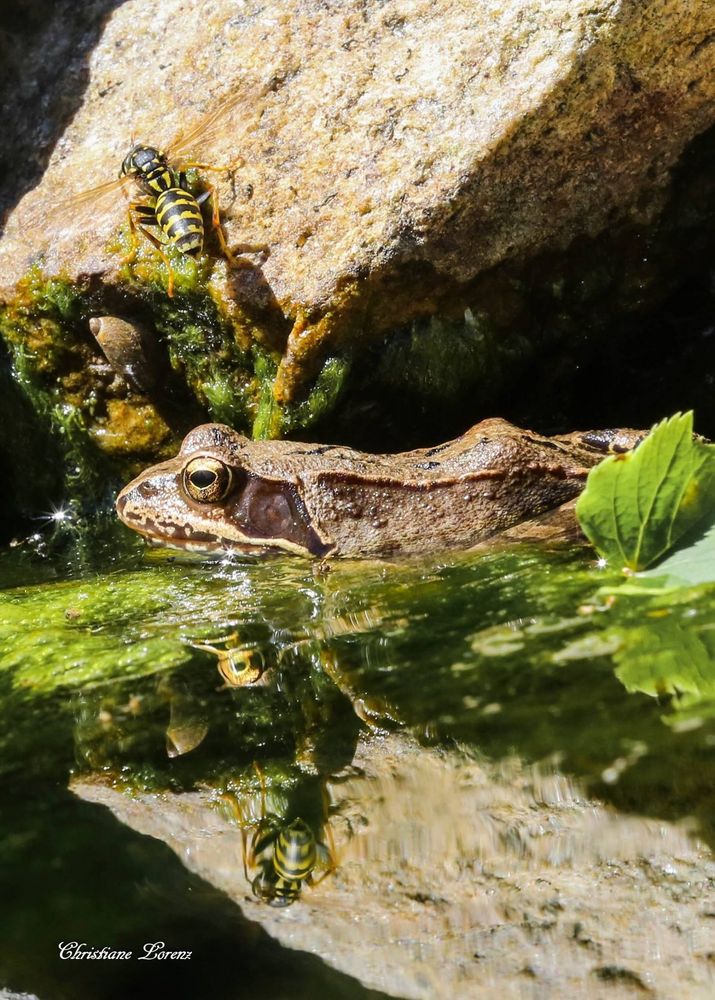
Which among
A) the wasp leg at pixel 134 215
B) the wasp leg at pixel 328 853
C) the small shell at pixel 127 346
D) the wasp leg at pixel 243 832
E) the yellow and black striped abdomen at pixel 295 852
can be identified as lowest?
the wasp leg at pixel 328 853

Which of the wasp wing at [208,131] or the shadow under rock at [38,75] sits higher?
the shadow under rock at [38,75]

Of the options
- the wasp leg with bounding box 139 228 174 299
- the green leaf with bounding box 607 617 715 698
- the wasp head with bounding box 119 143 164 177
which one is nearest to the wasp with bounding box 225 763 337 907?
the green leaf with bounding box 607 617 715 698

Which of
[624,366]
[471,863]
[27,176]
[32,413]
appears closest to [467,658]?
[471,863]

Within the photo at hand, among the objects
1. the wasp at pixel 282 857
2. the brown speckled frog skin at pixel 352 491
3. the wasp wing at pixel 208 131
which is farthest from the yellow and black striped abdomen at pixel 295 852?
the wasp wing at pixel 208 131

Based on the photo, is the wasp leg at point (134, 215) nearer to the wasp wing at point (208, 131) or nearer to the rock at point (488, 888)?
the wasp wing at point (208, 131)

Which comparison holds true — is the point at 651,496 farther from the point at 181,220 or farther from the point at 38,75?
the point at 38,75

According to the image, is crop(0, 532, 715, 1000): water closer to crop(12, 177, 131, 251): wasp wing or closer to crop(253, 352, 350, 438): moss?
crop(253, 352, 350, 438): moss
